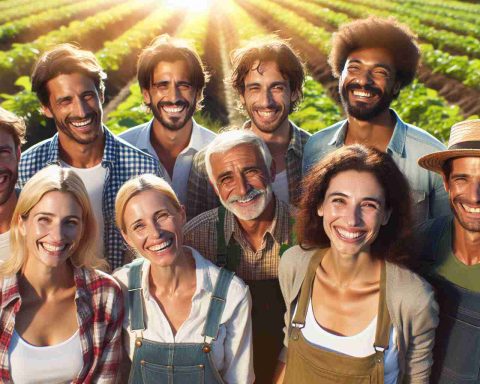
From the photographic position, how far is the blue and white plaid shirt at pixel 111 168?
381 centimetres

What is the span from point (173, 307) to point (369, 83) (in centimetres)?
202

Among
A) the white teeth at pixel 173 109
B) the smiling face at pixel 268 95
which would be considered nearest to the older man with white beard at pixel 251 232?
the smiling face at pixel 268 95

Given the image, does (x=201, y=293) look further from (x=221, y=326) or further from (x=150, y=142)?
(x=150, y=142)

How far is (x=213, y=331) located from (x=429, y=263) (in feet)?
3.53

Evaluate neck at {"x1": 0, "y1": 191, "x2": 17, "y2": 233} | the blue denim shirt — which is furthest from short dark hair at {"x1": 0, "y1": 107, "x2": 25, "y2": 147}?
the blue denim shirt

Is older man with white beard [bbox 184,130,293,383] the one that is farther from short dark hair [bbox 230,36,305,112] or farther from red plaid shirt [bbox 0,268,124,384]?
short dark hair [bbox 230,36,305,112]

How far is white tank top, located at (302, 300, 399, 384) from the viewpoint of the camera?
2.51m

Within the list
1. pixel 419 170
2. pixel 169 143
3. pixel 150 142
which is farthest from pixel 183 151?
pixel 419 170

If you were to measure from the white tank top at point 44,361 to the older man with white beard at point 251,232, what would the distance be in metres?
0.86

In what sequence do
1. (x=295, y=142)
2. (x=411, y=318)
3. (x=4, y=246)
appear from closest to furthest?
(x=411, y=318)
(x=4, y=246)
(x=295, y=142)

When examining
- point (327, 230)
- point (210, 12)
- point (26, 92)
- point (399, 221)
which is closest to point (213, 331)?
point (327, 230)

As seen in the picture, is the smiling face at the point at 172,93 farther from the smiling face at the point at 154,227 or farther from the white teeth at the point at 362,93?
the smiling face at the point at 154,227

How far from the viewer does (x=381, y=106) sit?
12.7 feet

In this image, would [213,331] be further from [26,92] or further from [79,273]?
[26,92]
